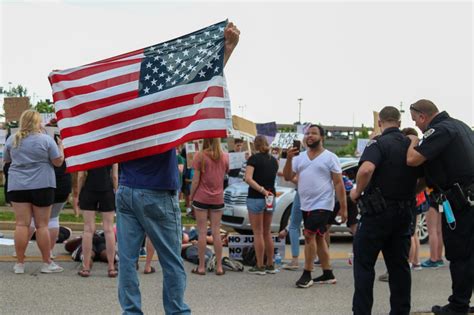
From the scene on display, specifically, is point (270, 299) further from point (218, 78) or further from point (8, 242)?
point (8, 242)

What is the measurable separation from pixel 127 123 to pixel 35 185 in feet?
10.5

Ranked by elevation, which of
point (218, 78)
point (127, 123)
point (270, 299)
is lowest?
point (270, 299)

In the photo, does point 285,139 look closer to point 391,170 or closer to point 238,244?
point 238,244

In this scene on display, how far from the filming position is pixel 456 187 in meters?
5.90

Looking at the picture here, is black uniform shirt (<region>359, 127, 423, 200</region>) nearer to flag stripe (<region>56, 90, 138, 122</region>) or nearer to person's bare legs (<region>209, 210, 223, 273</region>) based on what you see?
flag stripe (<region>56, 90, 138, 122</region>)

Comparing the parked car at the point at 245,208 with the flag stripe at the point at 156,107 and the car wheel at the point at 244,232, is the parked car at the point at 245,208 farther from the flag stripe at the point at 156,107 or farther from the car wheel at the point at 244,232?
the flag stripe at the point at 156,107

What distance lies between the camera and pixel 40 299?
21.3ft

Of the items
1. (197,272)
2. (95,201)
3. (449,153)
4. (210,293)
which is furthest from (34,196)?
(449,153)

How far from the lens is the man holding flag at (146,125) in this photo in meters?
4.68

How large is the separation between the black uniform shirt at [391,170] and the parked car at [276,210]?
5.97 m

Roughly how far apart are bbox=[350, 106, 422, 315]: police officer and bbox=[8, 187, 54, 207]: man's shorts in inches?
146

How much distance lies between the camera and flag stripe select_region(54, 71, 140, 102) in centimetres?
478

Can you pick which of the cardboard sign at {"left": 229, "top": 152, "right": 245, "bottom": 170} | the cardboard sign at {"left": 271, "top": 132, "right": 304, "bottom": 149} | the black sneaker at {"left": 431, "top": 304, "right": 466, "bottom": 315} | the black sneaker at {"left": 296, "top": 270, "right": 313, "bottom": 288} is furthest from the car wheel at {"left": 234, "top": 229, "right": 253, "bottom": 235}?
the black sneaker at {"left": 431, "top": 304, "right": 466, "bottom": 315}

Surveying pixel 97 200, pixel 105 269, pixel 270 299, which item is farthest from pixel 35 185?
pixel 270 299
